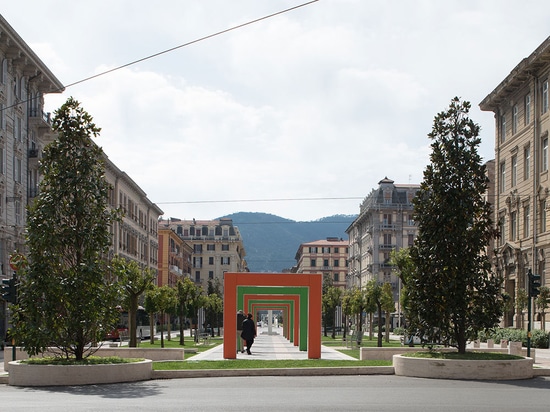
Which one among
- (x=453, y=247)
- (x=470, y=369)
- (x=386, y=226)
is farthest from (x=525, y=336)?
(x=386, y=226)

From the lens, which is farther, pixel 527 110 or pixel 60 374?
pixel 527 110

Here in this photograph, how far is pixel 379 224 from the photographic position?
10981 centimetres

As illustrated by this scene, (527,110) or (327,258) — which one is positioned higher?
(527,110)

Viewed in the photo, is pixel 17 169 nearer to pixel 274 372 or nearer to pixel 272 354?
pixel 272 354

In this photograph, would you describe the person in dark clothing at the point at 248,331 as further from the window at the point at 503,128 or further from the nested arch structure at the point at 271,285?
the window at the point at 503,128

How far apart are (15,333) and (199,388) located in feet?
16.4

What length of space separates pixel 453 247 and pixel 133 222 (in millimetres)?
66301

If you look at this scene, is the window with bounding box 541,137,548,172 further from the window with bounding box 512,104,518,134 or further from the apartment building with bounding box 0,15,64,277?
the apartment building with bounding box 0,15,64,277

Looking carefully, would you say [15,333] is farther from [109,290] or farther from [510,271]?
[510,271]

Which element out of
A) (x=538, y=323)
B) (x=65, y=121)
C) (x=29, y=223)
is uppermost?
(x=65, y=121)

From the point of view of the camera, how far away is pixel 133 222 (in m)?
85.1

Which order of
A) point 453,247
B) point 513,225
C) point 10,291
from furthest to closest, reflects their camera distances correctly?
point 513,225
point 10,291
point 453,247

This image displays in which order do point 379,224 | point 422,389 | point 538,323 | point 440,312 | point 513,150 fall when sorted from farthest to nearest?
point 379,224
point 513,150
point 538,323
point 440,312
point 422,389

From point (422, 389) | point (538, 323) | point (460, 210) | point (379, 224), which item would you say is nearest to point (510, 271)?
point (538, 323)
